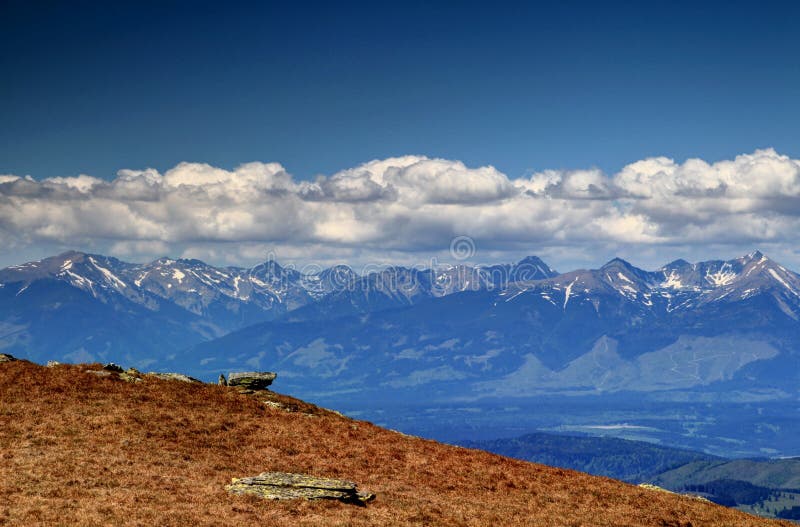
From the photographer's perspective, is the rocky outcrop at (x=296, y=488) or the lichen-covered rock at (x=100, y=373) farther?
the lichen-covered rock at (x=100, y=373)

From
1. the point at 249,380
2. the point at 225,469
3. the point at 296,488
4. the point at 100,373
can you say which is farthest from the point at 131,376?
the point at 296,488

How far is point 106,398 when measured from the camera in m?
50.8

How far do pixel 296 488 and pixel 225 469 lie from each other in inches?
214

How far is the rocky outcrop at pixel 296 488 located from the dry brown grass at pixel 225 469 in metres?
0.74

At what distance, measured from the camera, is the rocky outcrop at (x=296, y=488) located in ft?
120

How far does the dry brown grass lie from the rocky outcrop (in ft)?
2.43

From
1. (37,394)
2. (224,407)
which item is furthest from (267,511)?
(37,394)

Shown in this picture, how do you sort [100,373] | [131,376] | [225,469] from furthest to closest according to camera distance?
[131,376] → [100,373] → [225,469]

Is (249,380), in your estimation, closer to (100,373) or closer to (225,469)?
(100,373)

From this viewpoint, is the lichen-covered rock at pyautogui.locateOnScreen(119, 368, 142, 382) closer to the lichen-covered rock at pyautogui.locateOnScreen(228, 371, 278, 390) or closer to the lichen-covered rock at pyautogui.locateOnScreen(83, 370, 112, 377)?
the lichen-covered rock at pyautogui.locateOnScreen(83, 370, 112, 377)

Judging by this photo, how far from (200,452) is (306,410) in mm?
14641

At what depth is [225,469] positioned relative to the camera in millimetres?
40906

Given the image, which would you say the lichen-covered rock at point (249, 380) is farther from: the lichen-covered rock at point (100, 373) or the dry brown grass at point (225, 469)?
the lichen-covered rock at point (100, 373)

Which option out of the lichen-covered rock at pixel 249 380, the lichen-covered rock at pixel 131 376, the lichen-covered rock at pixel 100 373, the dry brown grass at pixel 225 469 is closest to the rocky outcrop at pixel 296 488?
the dry brown grass at pixel 225 469
